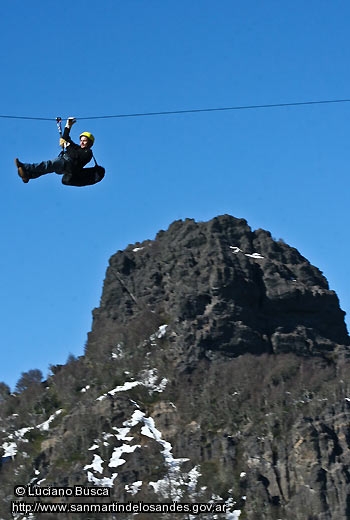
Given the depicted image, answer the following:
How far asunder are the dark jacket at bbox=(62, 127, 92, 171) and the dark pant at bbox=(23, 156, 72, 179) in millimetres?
242

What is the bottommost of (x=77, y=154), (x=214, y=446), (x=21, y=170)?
(x=21, y=170)

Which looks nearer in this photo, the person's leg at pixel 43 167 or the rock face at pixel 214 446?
the person's leg at pixel 43 167

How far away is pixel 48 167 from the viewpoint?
37938mm

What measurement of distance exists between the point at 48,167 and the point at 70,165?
87 centimetres

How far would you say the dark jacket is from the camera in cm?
3831

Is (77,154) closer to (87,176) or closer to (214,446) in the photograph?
(87,176)

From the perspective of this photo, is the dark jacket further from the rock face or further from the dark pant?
the rock face

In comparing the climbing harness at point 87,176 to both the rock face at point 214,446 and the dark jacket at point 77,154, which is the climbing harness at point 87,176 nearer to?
the dark jacket at point 77,154

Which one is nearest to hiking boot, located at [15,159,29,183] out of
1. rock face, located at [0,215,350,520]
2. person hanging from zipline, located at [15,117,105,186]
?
person hanging from zipline, located at [15,117,105,186]

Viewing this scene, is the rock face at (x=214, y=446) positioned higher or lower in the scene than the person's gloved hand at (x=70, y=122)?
higher

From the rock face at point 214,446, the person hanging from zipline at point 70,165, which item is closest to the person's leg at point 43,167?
the person hanging from zipline at point 70,165

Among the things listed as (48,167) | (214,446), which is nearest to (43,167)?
(48,167)

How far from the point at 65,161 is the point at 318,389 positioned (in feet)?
505

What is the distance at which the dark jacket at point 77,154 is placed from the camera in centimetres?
3831
